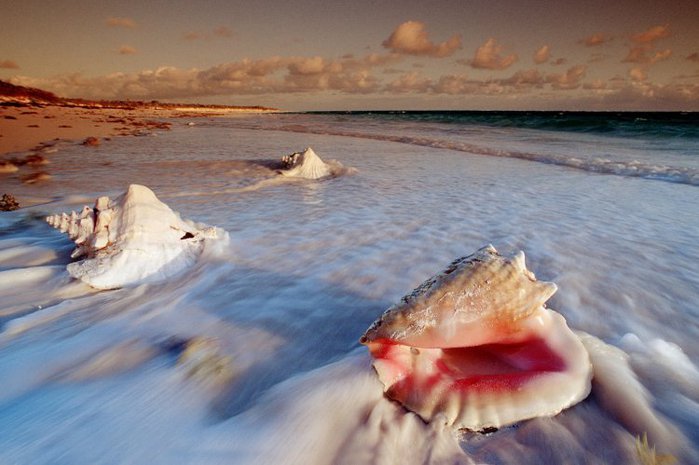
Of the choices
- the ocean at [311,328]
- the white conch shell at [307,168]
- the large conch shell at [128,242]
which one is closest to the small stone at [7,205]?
the ocean at [311,328]

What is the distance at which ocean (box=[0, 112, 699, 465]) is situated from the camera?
1224 mm

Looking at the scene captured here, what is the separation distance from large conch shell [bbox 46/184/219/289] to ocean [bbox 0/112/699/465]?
11 centimetres

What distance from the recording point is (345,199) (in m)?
4.86

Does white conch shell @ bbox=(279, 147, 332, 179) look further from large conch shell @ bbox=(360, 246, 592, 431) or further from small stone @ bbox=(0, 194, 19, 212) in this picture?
large conch shell @ bbox=(360, 246, 592, 431)

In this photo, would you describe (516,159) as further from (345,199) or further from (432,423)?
(432,423)

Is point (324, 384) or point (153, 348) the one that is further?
point (153, 348)

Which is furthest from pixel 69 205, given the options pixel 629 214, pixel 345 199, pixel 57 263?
pixel 629 214

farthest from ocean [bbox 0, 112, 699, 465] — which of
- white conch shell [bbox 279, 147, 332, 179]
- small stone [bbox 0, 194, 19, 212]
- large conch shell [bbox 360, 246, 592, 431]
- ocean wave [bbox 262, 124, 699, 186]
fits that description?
ocean wave [bbox 262, 124, 699, 186]

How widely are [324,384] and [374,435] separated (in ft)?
0.95

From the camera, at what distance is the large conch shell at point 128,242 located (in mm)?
2400

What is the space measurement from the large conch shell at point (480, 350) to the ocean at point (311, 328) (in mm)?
67

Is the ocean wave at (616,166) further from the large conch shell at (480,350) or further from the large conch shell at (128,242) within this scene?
the large conch shell at (128,242)

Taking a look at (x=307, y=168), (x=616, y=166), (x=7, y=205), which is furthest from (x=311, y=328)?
(x=616, y=166)

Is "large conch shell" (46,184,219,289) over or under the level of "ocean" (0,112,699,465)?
over
